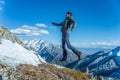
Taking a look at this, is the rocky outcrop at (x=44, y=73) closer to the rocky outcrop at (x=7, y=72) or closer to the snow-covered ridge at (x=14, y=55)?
the rocky outcrop at (x=7, y=72)

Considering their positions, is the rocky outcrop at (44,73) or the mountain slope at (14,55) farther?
the mountain slope at (14,55)

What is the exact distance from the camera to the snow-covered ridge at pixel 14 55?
64.3 ft

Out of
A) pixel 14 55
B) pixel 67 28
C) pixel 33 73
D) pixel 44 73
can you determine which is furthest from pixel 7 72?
pixel 67 28

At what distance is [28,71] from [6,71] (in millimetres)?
2100

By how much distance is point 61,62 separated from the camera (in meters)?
24.2

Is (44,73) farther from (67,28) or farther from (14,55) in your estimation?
(67,28)

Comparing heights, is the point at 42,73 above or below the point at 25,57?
below

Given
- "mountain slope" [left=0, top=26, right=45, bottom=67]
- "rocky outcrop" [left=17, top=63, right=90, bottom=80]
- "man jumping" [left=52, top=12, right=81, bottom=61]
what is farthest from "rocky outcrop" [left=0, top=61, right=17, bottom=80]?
"man jumping" [left=52, top=12, right=81, bottom=61]

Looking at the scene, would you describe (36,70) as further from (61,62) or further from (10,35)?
(10,35)

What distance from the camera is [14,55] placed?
21438 millimetres

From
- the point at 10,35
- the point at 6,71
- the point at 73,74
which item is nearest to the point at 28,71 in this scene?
the point at 6,71

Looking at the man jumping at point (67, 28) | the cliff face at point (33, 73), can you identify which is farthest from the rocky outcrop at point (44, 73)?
the man jumping at point (67, 28)

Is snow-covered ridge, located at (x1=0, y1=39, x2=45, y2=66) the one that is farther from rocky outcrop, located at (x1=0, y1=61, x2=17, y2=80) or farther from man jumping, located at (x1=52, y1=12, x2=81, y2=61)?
man jumping, located at (x1=52, y1=12, x2=81, y2=61)

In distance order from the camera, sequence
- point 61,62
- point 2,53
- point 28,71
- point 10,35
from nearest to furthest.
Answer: point 28,71 < point 2,53 < point 61,62 < point 10,35
